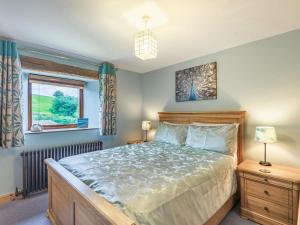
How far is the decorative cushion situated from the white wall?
587 millimetres

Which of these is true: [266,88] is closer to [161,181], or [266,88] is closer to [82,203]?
[161,181]

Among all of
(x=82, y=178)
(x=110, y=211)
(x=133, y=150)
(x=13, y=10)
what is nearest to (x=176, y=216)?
(x=110, y=211)

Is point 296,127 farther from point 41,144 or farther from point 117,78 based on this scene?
point 41,144

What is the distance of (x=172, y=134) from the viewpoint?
2975 millimetres

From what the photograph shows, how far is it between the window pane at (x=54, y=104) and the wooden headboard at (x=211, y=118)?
1945 millimetres

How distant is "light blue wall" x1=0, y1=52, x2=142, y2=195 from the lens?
8.28 feet

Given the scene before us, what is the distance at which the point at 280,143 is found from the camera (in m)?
2.22

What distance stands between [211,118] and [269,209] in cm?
142

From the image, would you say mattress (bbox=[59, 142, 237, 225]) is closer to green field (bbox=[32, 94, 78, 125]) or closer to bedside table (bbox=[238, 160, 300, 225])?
bedside table (bbox=[238, 160, 300, 225])

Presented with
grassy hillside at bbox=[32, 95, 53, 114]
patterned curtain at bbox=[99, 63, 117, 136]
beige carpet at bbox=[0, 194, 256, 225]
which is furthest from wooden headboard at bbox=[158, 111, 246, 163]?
grassy hillside at bbox=[32, 95, 53, 114]

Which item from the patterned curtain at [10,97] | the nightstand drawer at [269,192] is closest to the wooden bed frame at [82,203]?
the nightstand drawer at [269,192]

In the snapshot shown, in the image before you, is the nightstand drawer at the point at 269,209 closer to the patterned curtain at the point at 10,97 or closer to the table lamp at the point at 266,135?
the table lamp at the point at 266,135

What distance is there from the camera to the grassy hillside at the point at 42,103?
10.5 feet

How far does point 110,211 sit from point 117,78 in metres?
3.20
